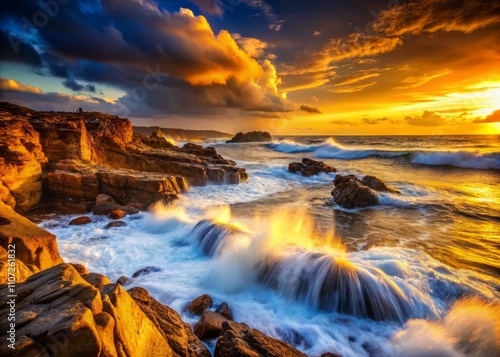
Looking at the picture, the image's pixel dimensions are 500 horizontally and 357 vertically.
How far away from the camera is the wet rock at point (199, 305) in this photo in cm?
618

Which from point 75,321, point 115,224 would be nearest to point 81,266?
point 75,321

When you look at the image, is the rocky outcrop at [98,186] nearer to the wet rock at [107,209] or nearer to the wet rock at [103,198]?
the wet rock at [103,198]

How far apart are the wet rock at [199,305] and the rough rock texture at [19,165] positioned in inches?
411

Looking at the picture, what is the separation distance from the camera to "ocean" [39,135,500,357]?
579 centimetres

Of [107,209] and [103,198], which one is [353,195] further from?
[103,198]

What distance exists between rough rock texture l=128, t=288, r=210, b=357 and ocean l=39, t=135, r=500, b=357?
77 cm

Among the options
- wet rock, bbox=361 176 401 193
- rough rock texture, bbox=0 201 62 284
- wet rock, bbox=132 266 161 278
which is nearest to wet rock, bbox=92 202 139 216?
rough rock texture, bbox=0 201 62 284

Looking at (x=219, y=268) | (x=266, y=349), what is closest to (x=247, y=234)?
(x=219, y=268)

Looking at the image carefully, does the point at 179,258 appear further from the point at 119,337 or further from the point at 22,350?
the point at 22,350

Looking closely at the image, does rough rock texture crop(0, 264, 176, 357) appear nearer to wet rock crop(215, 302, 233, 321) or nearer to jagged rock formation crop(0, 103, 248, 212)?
wet rock crop(215, 302, 233, 321)

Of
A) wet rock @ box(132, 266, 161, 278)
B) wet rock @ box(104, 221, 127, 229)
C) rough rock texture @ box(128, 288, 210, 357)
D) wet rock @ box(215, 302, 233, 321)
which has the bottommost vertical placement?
wet rock @ box(132, 266, 161, 278)

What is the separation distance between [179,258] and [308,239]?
5.06 meters

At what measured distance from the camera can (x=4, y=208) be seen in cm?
790

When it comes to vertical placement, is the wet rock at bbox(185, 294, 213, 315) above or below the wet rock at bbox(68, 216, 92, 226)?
below
